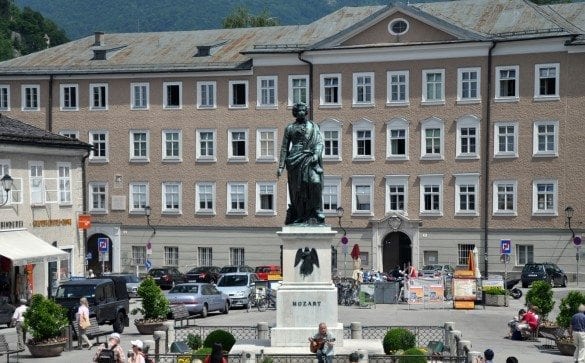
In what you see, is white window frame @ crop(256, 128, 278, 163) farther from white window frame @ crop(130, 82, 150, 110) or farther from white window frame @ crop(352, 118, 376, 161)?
white window frame @ crop(130, 82, 150, 110)

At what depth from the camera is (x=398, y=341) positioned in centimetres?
3134

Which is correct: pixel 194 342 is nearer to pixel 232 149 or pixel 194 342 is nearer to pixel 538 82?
pixel 538 82

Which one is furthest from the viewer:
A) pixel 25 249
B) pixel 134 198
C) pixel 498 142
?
pixel 134 198

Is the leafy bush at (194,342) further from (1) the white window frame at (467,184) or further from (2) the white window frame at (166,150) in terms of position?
(2) the white window frame at (166,150)

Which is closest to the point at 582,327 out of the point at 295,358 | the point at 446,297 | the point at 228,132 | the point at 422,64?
the point at 295,358

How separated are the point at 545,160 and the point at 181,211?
70.0 ft

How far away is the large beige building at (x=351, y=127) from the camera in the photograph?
221ft

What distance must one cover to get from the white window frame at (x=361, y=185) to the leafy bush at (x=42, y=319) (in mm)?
36893

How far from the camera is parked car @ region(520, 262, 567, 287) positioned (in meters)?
62.5

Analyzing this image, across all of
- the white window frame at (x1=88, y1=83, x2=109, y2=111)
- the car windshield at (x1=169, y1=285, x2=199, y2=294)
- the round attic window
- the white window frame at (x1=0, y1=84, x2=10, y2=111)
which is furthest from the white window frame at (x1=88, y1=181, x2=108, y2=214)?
the car windshield at (x1=169, y1=285, x2=199, y2=294)

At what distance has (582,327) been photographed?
32.3 metres

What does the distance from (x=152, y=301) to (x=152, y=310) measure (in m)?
0.52

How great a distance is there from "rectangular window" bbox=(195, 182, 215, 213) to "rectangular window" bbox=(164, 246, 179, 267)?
2812 millimetres

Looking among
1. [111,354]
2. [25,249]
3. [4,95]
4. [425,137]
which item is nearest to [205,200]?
[425,137]
